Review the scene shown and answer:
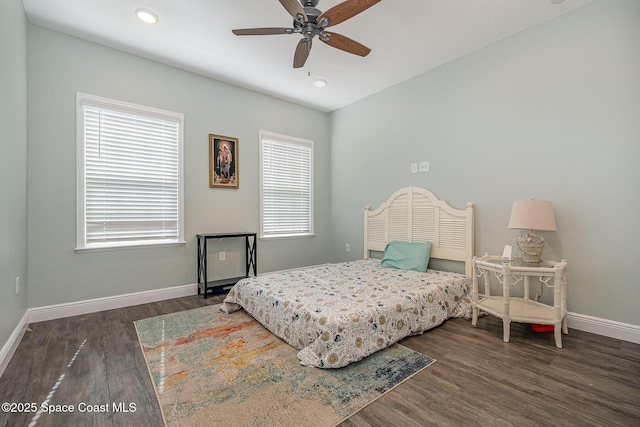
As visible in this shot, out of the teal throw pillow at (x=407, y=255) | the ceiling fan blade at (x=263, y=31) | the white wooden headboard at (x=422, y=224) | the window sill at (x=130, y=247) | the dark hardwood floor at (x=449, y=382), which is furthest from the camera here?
the teal throw pillow at (x=407, y=255)

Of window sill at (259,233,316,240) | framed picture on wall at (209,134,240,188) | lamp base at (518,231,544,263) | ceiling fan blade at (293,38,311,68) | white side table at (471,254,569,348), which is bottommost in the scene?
white side table at (471,254,569,348)

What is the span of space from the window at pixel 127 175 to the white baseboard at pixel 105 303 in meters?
0.59

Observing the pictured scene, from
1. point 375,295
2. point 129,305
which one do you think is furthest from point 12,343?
point 375,295

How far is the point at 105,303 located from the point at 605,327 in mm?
4894

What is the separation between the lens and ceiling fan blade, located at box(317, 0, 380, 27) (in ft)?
6.44

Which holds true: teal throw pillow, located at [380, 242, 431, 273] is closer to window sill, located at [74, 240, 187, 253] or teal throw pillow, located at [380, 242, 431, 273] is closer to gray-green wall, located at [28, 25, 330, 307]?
gray-green wall, located at [28, 25, 330, 307]

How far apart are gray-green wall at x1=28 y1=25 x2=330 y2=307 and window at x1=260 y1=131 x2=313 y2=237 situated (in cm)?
16

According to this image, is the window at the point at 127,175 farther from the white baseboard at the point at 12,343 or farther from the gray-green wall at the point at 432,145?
the white baseboard at the point at 12,343

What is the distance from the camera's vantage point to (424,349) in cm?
226

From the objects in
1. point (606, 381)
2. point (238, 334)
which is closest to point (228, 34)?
point (238, 334)

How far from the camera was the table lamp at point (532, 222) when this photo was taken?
8.21 feet

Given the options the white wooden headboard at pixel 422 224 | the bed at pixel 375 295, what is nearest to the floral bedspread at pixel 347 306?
the bed at pixel 375 295

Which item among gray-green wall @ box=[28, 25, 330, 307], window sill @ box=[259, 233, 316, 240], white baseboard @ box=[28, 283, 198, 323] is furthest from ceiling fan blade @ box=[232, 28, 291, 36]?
white baseboard @ box=[28, 283, 198, 323]

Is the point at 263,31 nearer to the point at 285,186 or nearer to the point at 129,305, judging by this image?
the point at 285,186
